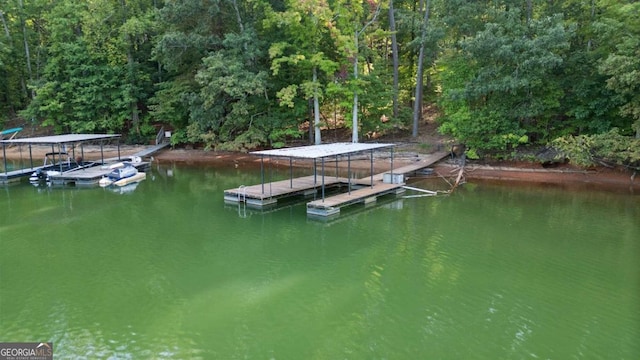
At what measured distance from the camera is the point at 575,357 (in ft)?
23.1

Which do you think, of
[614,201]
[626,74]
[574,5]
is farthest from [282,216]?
[574,5]

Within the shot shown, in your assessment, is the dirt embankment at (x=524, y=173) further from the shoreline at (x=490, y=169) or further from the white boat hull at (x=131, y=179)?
the white boat hull at (x=131, y=179)

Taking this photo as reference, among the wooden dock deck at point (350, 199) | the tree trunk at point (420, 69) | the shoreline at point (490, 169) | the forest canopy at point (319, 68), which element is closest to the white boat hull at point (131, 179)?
the shoreline at point (490, 169)

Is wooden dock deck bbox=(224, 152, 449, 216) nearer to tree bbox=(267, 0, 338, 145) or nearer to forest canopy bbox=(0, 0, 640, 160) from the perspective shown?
forest canopy bbox=(0, 0, 640, 160)

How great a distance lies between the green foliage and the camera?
17594mm

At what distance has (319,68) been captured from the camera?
26109 mm

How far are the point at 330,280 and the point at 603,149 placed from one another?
1392 centimetres

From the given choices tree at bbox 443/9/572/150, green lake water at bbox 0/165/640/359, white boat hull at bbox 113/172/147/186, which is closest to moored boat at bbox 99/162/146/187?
white boat hull at bbox 113/172/147/186

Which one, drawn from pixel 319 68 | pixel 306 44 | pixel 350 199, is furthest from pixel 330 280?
pixel 319 68

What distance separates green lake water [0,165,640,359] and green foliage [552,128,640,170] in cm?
182

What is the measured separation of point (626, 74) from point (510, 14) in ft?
18.4

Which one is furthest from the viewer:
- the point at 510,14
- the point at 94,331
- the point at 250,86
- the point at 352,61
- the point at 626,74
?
the point at 352,61

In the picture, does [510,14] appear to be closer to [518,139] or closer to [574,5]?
[574,5]

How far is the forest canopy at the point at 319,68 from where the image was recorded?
19859mm
